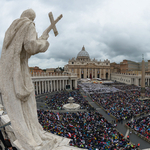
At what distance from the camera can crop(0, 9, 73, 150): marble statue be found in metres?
3.60

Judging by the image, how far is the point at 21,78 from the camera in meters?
3.76

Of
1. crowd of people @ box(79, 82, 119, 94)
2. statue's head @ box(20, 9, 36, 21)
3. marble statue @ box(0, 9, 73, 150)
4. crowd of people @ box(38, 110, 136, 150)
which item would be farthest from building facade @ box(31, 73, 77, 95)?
statue's head @ box(20, 9, 36, 21)

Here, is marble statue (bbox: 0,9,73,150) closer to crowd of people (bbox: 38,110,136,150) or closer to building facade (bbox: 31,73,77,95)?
crowd of people (bbox: 38,110,136,150)

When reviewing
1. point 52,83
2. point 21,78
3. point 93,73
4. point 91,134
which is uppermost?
point 21,78

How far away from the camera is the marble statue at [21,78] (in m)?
3.60

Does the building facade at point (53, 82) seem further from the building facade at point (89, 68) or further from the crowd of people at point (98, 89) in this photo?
the building facade at point (89, 68)

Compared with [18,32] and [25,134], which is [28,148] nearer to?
[25,134]

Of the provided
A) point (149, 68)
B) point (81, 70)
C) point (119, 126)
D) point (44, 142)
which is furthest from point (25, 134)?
point (149, 68)

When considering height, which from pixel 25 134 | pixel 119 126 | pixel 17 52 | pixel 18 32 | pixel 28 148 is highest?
pixel 18 32

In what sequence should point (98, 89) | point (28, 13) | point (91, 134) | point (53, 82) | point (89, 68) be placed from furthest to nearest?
point (89, 68)
point (53, 82)
point (98, 89)
point (91, 134)
point (28, 13)

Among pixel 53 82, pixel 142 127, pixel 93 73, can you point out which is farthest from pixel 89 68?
pixel 142 127

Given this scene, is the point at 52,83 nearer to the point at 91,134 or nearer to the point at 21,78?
the point at 91,134

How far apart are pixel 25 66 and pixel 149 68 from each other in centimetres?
9960

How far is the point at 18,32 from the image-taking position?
142 inches
